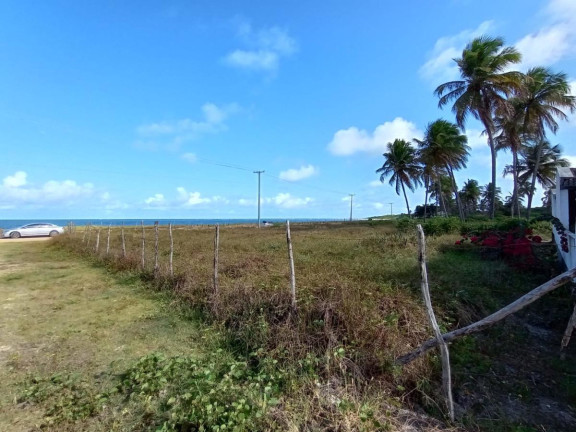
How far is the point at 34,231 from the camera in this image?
27500mm

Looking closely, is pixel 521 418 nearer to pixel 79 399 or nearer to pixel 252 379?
pixel 252 379

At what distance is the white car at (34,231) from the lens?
87.8 feet

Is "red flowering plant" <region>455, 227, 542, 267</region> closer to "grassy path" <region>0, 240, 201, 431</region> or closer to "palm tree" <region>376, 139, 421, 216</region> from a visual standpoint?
"grassy path" <region>0, 240, 201, 431</region>

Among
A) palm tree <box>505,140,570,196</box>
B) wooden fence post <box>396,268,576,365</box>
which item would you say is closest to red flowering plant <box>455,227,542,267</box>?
wooden fence post <box>396,268,576,365</box>

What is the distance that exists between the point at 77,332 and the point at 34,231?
1091 inches

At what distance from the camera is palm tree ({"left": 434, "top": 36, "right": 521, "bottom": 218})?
19484 millimetres

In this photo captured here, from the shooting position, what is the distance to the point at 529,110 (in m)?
21.6

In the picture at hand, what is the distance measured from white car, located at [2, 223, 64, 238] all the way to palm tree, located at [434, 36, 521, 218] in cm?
3039

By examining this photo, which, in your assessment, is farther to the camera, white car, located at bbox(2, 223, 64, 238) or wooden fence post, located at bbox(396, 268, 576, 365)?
white car, located at bbox(2, 223, 64, 238)

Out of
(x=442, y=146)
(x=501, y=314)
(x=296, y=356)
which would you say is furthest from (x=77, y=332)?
(x=442, y=146)

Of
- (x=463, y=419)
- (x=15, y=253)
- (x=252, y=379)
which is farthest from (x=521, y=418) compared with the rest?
(x=15, y=253)

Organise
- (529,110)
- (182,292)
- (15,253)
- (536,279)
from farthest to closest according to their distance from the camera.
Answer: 1. (529,110)
2. (15,253)
3. (536,279)
4. (182,292)

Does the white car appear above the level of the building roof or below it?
below

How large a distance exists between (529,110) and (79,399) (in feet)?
86.5
